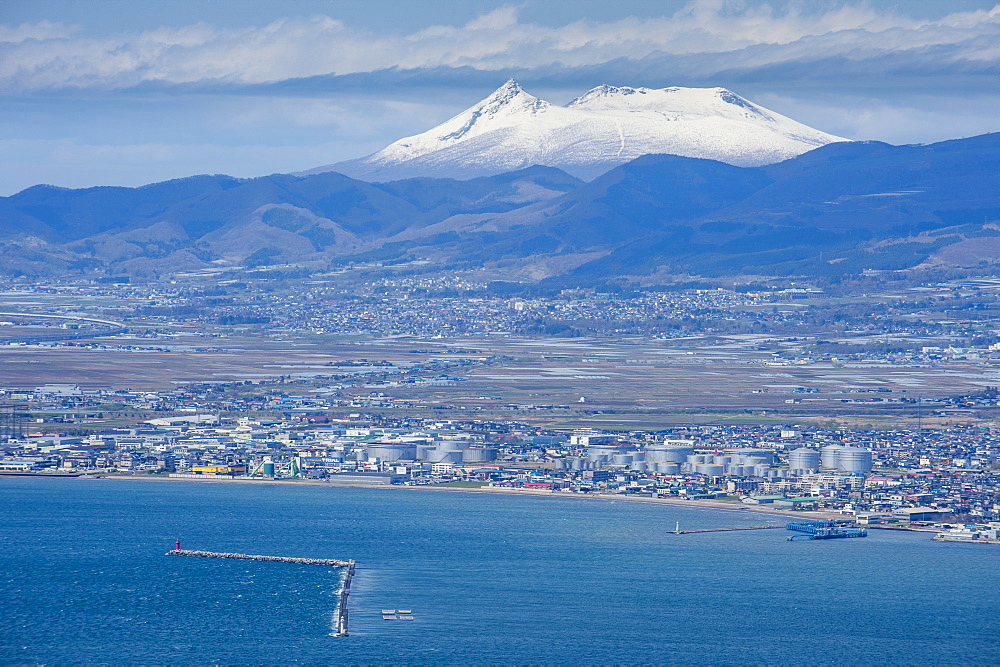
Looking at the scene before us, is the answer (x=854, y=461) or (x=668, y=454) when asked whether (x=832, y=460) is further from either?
(x=668, y=454)

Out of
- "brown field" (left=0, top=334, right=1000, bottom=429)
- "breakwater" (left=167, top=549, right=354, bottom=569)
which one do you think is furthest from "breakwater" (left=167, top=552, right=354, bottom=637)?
"brown field" (left=0, top=334, right=1000, bottom=429)

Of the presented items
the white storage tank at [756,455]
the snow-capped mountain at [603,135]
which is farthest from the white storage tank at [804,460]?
the snow-capped mountain at [603,135]

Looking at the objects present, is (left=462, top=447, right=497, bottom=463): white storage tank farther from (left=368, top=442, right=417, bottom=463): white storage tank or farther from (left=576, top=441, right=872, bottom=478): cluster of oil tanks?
(left=576, top=441, right=872, bottom=478): cluster of oil tanks

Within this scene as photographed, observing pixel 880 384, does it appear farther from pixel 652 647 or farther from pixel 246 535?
pixel 652 647

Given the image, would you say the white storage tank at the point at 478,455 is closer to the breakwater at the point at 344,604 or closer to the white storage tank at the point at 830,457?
the white storage tank at the point at 830,457

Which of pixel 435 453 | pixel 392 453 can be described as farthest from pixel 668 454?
pixel 392 453

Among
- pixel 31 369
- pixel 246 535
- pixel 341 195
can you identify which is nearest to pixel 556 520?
pixel 246 535
